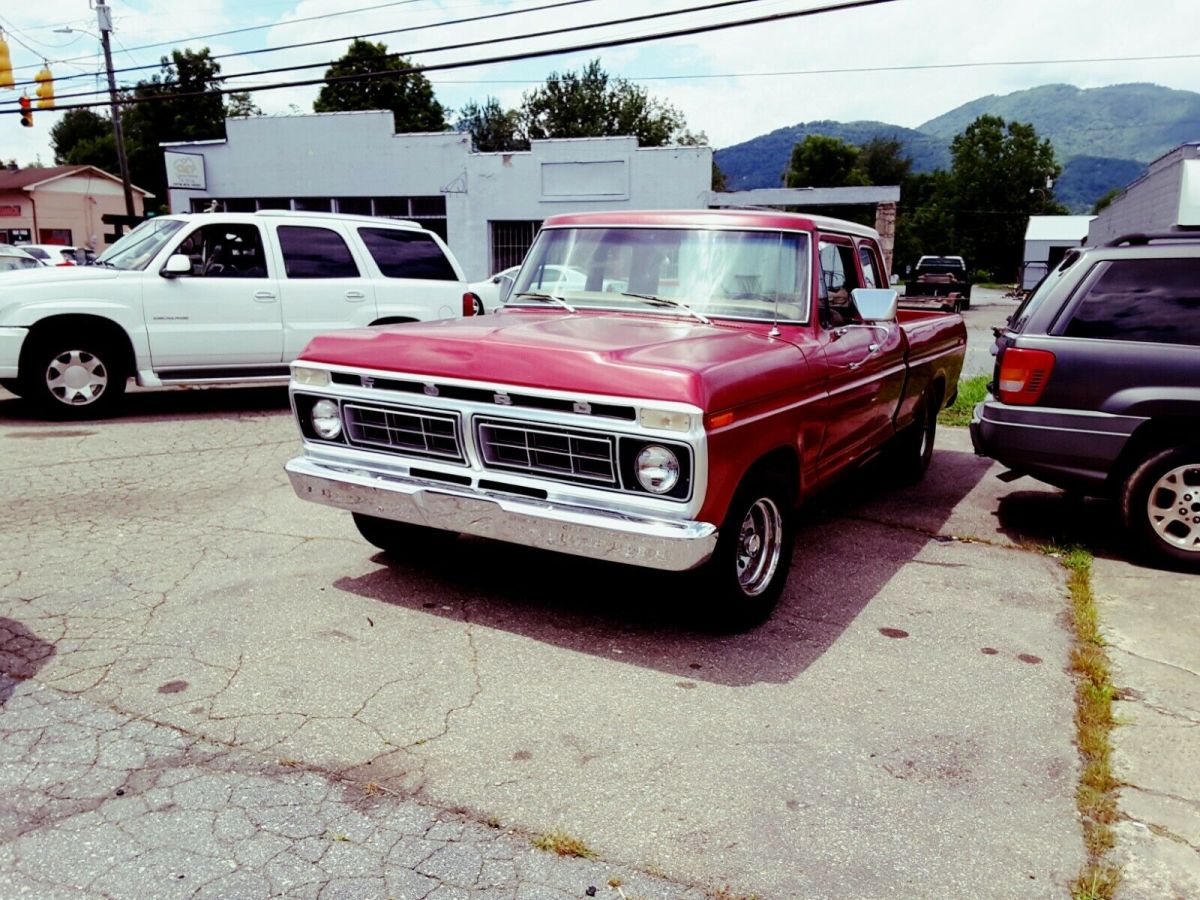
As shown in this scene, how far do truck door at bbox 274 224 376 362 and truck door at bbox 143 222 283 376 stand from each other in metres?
0.15

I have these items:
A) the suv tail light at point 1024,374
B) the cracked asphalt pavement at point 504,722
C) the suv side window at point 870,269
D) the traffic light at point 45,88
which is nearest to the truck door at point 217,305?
the cracked asphalt pavement at point 504,722

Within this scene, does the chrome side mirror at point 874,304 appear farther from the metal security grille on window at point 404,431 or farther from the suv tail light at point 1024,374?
the metal security grille on window at point 404,431

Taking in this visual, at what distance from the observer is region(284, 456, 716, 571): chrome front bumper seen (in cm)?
374

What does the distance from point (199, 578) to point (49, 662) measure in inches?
41.6

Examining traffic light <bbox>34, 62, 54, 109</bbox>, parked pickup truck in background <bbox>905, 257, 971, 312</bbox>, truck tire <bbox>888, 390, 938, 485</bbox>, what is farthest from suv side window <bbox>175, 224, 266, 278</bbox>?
parked pickup truck in background <bbox>905, 257, 971, 312</bbox>

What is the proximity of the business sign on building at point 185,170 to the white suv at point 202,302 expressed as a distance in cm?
2186

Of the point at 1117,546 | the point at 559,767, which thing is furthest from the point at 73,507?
the point at 1117,546

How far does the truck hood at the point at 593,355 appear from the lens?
3.80 metres

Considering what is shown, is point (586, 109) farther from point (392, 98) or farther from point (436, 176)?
point (436, 176)

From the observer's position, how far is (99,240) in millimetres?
53719

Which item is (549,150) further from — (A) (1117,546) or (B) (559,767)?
(B) (559,767)

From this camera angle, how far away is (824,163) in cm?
8681

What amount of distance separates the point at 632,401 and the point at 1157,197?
15.1 metres

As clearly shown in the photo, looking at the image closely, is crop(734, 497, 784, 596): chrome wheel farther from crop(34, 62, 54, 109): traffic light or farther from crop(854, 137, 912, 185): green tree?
crop(854, 137, 912, 185): green tree
